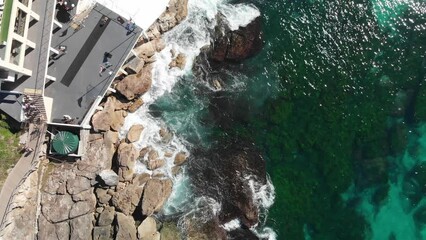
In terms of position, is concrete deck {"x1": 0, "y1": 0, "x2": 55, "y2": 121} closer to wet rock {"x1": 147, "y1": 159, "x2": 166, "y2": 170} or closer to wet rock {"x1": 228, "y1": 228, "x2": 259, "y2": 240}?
wet rock {"x1": 147, "y1": 159, "x2": 166, "y2": 170}

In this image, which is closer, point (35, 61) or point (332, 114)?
point (35, 61)

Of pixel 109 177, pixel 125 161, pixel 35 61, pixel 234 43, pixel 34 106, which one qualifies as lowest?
pixel 109 177

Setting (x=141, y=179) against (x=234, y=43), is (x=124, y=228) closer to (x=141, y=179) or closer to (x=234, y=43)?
(x=141, y=179)

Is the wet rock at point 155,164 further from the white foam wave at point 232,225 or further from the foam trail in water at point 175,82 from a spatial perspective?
the white foam wave at point 232,225

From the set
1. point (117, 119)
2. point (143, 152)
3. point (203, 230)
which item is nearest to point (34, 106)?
point (117, 119)

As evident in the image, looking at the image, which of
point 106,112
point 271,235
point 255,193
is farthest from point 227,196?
point 106,112

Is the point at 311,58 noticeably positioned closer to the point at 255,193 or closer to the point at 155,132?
the point at 255,193
